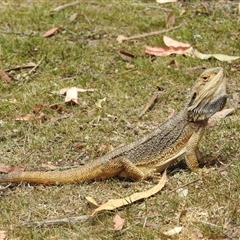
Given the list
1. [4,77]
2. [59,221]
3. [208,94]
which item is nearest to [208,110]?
[208,94]

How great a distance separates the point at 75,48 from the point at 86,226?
11.7ft

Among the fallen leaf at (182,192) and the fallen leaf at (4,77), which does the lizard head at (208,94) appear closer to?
the fallen leaf at (182,192)

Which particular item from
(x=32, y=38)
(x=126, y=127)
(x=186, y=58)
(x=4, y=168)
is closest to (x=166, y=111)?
(x=126, y=127)

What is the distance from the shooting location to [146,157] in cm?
546

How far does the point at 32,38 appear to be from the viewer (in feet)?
27.1

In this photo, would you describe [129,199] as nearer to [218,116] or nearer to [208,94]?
[208,94]

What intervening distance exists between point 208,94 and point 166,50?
8.61ft

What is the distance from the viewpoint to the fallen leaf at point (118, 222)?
187 inches

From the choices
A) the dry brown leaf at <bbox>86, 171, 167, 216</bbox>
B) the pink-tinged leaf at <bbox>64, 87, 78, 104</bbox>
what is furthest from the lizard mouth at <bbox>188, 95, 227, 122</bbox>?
the pink-tinged leaf at <bbox>64, 87, 78, 104</bbox>

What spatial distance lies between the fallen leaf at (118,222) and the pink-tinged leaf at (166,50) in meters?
3.20

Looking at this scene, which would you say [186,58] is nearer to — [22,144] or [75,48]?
[75,48]

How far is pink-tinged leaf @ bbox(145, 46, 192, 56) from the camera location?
302 inches

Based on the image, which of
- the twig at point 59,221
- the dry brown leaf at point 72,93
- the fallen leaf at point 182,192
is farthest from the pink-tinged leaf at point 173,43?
the twig at point 59,221

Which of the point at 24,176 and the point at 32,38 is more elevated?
the point at 24,176
